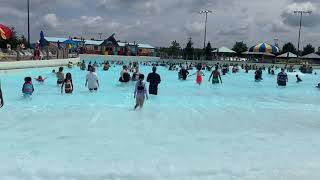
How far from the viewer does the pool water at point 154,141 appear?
6199 millimetres

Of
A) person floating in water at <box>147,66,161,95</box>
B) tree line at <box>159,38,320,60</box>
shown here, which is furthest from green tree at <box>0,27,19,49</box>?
person floating in water at <box>147,66,161,95</box>

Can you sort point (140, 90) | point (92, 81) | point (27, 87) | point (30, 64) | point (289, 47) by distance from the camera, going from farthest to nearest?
point (289, 47), point (30, 64), point (92, 81), point (27, 87), point (140, 90)

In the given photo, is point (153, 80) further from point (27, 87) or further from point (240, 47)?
point (240, 47)

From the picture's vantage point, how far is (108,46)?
3172 inches

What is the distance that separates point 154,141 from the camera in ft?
27.4

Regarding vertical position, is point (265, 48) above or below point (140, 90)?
above

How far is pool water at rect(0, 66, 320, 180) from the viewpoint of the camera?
20.3ft

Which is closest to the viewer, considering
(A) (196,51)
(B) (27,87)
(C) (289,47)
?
(B) (27,87)

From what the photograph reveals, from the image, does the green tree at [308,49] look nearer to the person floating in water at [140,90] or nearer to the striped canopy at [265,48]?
the striped canopy at [265,48]

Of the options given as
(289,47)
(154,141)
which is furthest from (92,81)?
(289,47)

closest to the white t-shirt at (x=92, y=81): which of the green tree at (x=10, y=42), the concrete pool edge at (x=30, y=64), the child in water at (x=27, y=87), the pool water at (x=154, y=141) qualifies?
the pool water at (x=154, y=141)

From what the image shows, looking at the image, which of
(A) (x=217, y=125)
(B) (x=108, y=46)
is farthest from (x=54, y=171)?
(B) (x=108, y=46)

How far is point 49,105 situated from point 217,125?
18.0 feet

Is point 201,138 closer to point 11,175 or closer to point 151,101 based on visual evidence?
point 11,175
